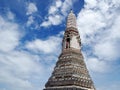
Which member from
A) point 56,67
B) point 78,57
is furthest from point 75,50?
point 56,67

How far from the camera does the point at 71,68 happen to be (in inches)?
1340

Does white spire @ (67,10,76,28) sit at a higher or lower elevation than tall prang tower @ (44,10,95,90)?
higher

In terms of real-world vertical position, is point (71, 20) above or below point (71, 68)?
above

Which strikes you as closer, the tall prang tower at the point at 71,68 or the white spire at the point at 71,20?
the tall prang tower at the point at 71,68

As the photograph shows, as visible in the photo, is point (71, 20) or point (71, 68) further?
point (71, 20)

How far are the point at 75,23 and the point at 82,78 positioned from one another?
33.7 ft

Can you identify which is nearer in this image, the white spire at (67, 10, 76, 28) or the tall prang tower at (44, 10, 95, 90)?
the tall prang tower at (44, 10, 95, 90)

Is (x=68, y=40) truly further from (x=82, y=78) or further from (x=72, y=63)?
(x=82, y=78)

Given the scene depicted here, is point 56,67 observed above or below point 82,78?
above

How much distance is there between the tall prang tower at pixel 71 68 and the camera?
32.8 meters

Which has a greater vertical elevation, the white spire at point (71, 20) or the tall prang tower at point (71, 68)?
the white spire at point (71, 20)

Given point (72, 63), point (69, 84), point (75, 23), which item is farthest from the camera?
point (75, 23)

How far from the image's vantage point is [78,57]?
36.3 meters

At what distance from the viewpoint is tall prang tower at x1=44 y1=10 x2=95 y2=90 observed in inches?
1291
